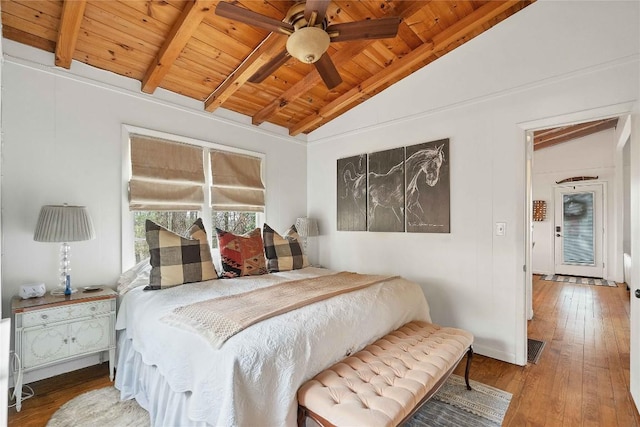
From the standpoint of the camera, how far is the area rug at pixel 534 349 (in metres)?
2.81

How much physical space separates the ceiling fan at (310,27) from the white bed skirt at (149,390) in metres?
2.09

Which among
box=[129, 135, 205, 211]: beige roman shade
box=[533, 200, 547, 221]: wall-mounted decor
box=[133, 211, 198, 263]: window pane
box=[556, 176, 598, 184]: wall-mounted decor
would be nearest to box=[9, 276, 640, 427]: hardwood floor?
box=[133, 211, 198, 263]: window pane

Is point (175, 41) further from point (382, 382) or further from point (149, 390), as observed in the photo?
point (382, 382)

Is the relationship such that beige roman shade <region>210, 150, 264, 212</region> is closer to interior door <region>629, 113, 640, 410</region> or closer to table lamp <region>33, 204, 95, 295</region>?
table lamp <region>33, 204, 95, 295</region>

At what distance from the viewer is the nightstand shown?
198cm

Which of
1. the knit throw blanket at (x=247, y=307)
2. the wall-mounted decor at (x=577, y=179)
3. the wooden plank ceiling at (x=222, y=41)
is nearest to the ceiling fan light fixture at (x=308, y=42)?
the wooden plank ceiling at (x=222, y=41)

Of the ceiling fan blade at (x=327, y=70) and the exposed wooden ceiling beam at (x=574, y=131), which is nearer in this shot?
the ceiling fan blade at (x=327, y=70)

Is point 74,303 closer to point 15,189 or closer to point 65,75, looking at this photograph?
point 15,189

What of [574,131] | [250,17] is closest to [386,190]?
[250,17]

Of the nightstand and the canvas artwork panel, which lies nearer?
the nightstand

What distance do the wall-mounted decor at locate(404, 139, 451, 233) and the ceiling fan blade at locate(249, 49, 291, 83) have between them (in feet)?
6.13

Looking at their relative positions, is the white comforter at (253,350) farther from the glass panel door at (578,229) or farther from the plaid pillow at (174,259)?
the glass panel door at (578,229)

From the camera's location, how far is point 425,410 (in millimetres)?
2047

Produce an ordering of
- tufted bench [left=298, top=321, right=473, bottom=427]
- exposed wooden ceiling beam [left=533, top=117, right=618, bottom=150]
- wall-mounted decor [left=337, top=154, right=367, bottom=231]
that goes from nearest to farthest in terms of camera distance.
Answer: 1. tufted bench [left=298, top=321, right=473, bottom=427]
2. wall-mounted decor [left=337, top=154, right=367, bottom=231]
3. exposed wooden ceiling beam [left=533, top=117, right=618, bottom=150]
